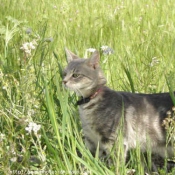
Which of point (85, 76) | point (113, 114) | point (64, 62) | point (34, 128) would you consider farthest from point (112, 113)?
point (64, 62)

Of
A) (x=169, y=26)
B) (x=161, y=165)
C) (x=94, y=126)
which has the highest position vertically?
(x=169, y=26)

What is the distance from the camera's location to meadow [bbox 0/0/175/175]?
8.27ft

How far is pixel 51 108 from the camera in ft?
7.14

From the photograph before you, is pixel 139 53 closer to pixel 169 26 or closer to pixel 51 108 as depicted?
pixel 169 26

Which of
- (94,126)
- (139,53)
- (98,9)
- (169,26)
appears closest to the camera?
(94,126)

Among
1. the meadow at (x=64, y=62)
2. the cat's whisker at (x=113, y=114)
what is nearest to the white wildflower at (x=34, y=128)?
the meadow at (x=64, y=62)

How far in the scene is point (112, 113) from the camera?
3.27 meters

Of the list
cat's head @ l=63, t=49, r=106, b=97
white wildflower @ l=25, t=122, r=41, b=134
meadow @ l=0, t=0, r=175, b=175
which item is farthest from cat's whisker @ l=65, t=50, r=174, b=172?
white wildflower @ l=25, t=122, r=41, b=134

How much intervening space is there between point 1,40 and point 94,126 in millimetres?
2115

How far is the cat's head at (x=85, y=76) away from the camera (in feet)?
11.3

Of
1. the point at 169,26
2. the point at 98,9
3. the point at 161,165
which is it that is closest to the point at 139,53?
the point at 169,26

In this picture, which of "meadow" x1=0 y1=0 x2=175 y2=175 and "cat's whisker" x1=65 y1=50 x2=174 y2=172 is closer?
"meadow" x1=0 y1=0 x2=175 y2=175

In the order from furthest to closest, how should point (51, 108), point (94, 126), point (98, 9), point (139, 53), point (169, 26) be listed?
1. point (98, 9)
2. point (169, 26)
3. point (139, 53)
4. point (94, 126)
5. point (51, 108)

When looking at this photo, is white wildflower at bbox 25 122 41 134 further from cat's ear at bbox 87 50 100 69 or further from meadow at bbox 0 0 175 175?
cat's ear at bbox 87 50 100 69
